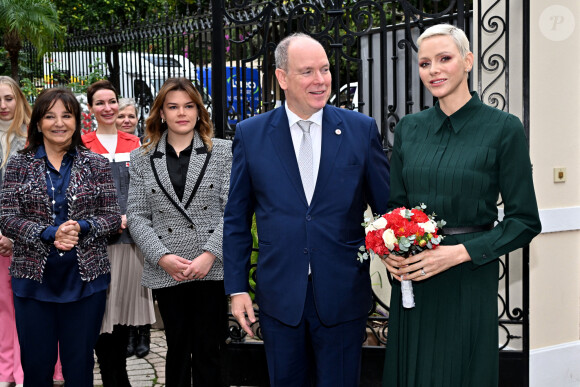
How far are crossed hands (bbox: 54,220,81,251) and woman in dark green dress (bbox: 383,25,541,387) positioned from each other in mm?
1957

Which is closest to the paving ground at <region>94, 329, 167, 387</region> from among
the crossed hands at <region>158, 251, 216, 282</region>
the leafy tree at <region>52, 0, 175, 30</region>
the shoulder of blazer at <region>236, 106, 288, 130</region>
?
the crossed hands at <region>158, 251, 216, 282</region>

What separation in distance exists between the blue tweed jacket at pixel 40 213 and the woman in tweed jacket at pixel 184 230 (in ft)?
0.87

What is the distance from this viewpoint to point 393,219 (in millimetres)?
3061

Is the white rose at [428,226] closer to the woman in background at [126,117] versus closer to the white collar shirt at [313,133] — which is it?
the white collar shirt at [313,133]

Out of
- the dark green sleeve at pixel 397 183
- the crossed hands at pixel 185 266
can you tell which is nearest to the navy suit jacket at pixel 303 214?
the dark green sleeve at pixel 397 183

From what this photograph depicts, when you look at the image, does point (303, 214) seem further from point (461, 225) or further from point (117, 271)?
point (117, 271)

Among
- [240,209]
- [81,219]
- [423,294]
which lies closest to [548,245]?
[423,294]

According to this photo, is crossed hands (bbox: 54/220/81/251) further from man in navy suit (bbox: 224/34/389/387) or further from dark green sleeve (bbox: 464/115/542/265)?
dark green sleeve (bbox: 464/115/542/265)

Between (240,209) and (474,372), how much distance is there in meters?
1.37

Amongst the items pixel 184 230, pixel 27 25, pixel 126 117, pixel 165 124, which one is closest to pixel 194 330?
pixel 184 230

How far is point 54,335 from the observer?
4273 mm

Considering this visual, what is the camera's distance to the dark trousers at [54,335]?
422 cm

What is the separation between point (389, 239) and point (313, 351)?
0.80m

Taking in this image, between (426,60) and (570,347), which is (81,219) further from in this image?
(570,347)
